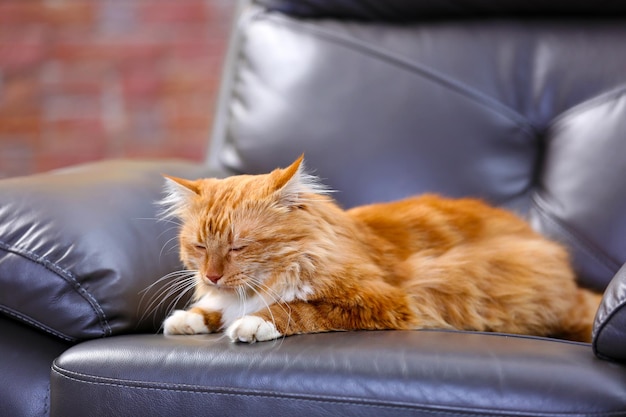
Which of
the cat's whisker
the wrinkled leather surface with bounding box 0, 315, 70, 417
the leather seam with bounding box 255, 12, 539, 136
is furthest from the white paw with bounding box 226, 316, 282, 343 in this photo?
the leather seam with bounding box 255, 12, 539, 136

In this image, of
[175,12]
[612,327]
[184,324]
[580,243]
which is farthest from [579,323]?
[175,12]

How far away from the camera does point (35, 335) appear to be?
135cm

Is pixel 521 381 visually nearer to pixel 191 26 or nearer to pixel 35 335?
pixel 35 335

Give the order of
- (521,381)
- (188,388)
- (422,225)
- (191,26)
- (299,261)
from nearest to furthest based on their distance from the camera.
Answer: (521,381) < (188,388) < (299,261) < (422,225) < (191,26)

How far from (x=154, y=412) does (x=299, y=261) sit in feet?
1.17

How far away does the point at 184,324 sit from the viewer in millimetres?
1354

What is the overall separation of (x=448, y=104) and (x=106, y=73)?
53.5 inches

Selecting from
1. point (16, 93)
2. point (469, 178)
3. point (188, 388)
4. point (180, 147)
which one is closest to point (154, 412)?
point (188, 388)

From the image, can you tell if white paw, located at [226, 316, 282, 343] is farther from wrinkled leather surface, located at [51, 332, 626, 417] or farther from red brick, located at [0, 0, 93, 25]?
red brick, located at [0, 0, 93, 25]

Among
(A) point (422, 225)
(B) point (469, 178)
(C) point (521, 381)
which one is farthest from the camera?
(B) point (469, 178)

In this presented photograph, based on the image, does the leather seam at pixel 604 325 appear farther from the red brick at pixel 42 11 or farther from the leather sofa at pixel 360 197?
the red brick at pixel 42 11

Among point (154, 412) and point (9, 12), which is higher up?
point (9, 12)

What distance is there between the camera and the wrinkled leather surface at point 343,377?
99 centimetres

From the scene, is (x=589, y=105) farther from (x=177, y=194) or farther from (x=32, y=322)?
(x=32, y=322)
